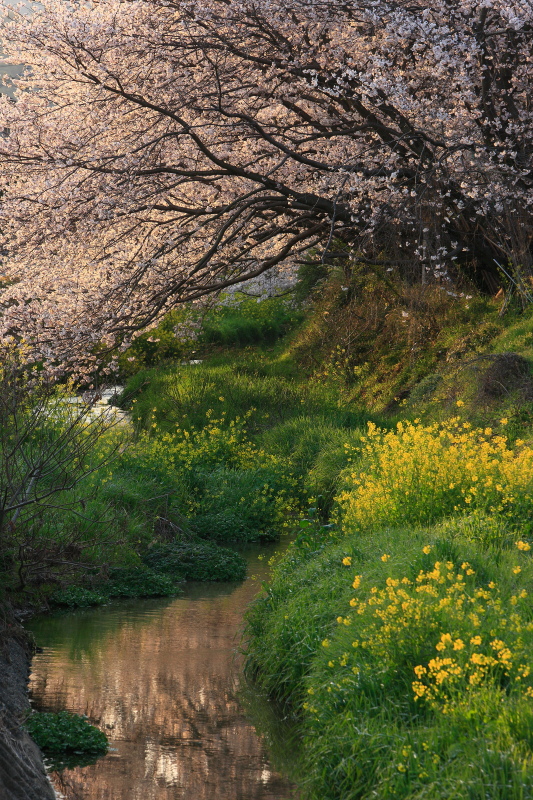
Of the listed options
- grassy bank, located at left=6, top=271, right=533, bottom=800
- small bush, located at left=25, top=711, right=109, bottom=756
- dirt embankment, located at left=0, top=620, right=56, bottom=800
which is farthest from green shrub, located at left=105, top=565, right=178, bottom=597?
small bush, located at left=25, top=711, right=109, bottom=756

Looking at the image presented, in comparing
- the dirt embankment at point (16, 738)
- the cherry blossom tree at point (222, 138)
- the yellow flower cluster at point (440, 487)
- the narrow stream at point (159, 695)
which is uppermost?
the cherry blossom tree at point (222, 138)

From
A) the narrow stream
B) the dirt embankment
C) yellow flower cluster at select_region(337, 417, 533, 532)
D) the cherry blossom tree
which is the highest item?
the cherry blossom tree

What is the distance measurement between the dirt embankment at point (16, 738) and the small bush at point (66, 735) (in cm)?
14

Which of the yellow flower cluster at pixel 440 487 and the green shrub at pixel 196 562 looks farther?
the green shrub at pixel 196 562

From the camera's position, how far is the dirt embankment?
16.8 feet

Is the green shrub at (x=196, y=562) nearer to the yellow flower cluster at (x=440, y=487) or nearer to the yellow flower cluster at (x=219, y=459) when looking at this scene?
the yellow flower cluster at (x=219, y=459)

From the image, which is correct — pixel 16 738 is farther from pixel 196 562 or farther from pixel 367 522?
pixel 196 562

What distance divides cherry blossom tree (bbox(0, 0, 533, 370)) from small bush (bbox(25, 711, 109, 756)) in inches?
304

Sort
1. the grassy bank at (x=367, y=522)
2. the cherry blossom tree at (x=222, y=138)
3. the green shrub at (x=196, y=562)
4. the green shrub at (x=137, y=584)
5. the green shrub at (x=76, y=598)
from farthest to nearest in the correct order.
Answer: the cherry blossom tree at (x=222, y=138) → the green shrub at (x=196, y=562) → the green shrub at (x=137, y=584) → the green shrub at (x=76, y=598) → the grassy bank at (x=367, y=522)

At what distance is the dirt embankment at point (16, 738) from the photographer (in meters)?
5.12

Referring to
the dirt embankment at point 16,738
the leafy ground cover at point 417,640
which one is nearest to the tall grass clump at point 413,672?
the leafy ground cover at point 417,640

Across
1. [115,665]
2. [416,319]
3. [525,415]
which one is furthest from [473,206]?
[115,665]

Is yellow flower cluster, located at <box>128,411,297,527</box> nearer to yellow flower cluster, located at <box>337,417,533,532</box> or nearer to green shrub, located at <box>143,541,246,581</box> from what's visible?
green shrub, located at <box>143,541,246,581</box>

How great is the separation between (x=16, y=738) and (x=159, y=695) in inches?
60.5
